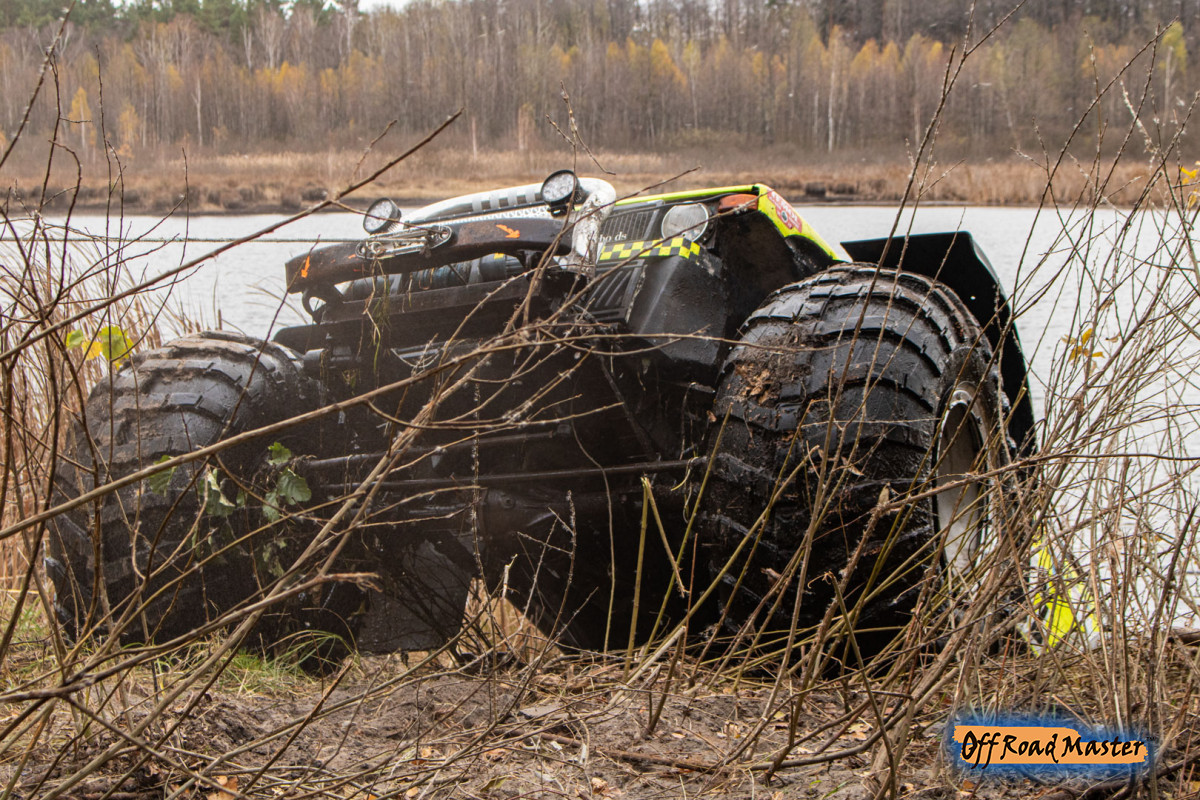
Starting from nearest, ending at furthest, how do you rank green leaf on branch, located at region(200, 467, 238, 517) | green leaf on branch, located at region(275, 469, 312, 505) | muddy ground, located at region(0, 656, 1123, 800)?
muddy ground, located at region(0, 656, 1123, 800), green leaf on branch, located at region(200, 467, 238, 517), green leaf on branch, located at region(275, 469, 312, 505)

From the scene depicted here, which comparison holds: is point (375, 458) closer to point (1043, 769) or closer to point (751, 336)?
point (751, 336)

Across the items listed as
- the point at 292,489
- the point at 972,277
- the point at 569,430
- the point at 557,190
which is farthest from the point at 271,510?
the point at 972,277

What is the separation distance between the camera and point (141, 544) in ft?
9.36

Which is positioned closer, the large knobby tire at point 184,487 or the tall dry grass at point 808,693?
the tall dry grass at point 808,693

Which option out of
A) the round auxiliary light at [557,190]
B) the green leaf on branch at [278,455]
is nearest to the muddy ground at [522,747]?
the green leaf on branch at [278,455]

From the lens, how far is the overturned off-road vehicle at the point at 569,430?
2.47 m

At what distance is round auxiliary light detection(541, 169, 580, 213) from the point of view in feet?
10.00

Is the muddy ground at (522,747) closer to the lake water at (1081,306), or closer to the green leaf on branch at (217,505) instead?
the green leaf on branch at (217,505)

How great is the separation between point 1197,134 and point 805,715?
3.95 meters

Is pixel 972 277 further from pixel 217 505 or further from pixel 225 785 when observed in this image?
pixel 225 785

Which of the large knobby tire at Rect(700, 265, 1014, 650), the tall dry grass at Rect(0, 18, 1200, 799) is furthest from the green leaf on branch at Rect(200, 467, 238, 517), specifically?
the large knobby tire at Rect(700, 265, 1014, 650)

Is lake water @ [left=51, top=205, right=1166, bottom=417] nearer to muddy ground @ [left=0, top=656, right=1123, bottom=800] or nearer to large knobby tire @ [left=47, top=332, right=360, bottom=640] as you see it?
large knobby tire @ [left=47, top=332, right=360, bottom=640]

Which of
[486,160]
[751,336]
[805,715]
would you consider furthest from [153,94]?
[805,715]

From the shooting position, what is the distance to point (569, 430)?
3094mm
